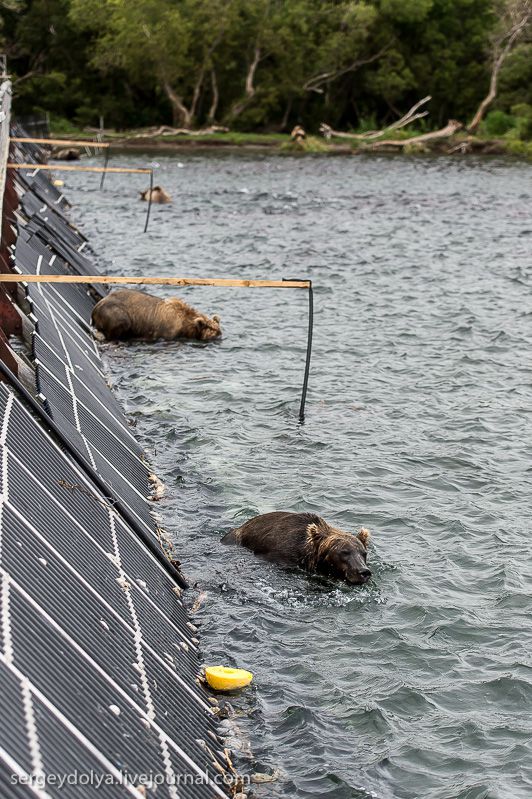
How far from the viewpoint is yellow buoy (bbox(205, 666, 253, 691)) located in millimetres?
9469

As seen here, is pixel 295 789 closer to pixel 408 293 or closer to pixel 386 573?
pixel 386 573

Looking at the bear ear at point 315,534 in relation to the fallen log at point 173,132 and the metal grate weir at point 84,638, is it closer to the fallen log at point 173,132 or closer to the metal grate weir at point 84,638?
the metal grate weir at point 84,638

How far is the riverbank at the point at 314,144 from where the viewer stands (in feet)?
241

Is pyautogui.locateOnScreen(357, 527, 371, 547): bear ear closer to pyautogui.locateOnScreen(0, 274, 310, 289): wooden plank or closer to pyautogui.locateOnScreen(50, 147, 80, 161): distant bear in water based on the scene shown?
pyautogui.locateOnScreen(0, 274, 310, 289): wooden plank

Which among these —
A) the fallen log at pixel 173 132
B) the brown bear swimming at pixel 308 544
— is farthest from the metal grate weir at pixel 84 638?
the fallen log at pixel 173 132

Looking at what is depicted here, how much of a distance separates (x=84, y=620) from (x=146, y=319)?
548 inches

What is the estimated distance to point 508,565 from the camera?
12.3m

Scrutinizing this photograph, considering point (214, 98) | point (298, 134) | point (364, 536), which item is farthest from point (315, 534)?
point (214, 98)

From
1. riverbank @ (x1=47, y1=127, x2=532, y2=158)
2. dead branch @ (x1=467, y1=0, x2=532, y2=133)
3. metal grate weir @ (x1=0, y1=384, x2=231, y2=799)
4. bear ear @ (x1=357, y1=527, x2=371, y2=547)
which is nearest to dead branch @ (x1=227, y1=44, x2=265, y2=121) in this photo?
riverbank @ (x1=47, y1=127, x2=532, y2=158)

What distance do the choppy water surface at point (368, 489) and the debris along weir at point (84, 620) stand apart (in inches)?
23.9

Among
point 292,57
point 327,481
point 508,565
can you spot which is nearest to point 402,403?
point 327,481

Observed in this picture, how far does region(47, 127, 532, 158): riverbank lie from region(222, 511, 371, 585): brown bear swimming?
62.2 meters

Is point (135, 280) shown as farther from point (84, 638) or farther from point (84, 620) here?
point (84, 638)

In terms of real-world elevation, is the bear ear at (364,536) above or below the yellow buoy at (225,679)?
above
